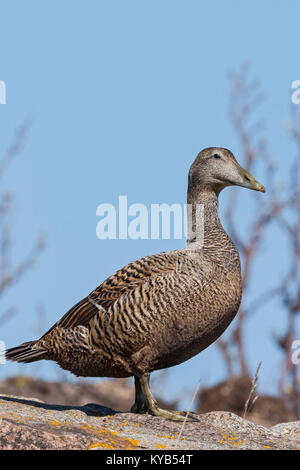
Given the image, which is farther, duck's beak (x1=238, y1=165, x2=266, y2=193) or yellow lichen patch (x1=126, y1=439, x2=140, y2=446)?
duck's beak (x1=238, y1=165, x2=266, y2=193)

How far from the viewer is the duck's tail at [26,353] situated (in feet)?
22.5

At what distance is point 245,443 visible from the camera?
5570mm

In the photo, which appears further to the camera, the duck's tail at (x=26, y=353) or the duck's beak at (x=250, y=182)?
the duck's beak at (x=250, y=182)

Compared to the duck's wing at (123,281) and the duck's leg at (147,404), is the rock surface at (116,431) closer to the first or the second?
the duck's leg at (147,404)

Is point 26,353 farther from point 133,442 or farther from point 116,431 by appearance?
point 133,442

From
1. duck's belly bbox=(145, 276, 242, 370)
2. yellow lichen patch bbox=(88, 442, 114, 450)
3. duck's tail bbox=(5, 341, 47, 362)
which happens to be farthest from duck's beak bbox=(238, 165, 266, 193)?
yellow lichen patch bbox=(88, 442, 114, 450)

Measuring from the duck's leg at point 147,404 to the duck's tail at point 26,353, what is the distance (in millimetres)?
890

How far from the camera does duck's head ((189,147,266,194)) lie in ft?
23.7

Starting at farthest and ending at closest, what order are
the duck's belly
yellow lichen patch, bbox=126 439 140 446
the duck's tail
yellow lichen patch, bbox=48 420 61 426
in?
the duck's tail
the duck's belly
yellow lichen patch, bbox=48 420 61 426
yellow lichen patch, bbox=126 439 140 446

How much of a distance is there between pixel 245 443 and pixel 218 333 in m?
1.13

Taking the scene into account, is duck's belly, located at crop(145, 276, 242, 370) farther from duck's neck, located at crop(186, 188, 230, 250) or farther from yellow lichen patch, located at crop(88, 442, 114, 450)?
yellow lichen patch, located at crop(88, 442, 114, 450)

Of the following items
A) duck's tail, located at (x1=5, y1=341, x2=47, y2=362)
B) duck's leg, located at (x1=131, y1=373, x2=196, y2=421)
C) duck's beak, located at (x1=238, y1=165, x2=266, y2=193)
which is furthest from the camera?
duck's beak, located at (x1=238, y1=165, x2=266, y2=193)

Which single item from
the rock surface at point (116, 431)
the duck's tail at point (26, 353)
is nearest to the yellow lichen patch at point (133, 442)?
the rock surface at point (116, 431)

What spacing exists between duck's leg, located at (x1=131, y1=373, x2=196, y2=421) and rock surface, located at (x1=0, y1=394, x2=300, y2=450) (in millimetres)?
174
